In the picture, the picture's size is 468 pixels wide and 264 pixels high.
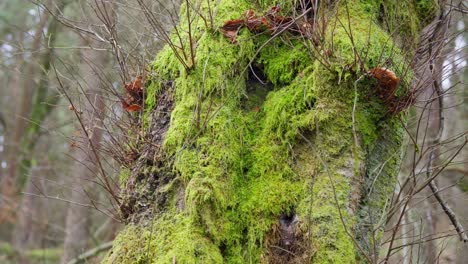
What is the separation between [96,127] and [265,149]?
4.61 feet

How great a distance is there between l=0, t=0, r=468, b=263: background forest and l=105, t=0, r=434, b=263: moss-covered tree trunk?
0.17m

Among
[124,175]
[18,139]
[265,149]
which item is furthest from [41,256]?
[265,149]

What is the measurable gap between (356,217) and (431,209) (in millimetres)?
4329

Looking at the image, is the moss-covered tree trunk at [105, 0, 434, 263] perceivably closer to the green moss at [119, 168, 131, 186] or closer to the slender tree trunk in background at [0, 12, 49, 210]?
the green moss at [119, 168, 131, 186]

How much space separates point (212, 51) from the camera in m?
3.36

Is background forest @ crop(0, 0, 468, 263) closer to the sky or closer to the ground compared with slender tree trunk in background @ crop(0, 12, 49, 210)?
closer to the ground

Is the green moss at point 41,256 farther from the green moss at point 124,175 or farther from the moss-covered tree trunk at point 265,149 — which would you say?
the moss-covered tree trunk at point 265,149

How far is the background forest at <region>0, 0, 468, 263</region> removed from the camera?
3537mm

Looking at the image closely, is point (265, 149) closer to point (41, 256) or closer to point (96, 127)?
point (96, 127)

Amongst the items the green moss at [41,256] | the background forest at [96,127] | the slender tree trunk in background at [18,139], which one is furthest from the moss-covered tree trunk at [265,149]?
the slender tree trunk in background at [18,139]

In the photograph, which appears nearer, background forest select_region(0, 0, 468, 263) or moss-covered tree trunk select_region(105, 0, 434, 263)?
moss-covered tree trunk select_region(105, 0, 434, 263)

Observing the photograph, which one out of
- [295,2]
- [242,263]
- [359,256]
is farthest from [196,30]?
[359,256]

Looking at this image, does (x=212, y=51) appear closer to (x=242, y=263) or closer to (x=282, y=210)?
(x=282, y=210)

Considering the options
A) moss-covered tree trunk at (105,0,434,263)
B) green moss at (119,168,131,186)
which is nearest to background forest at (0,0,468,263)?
green moss at (119,168,131,186)
